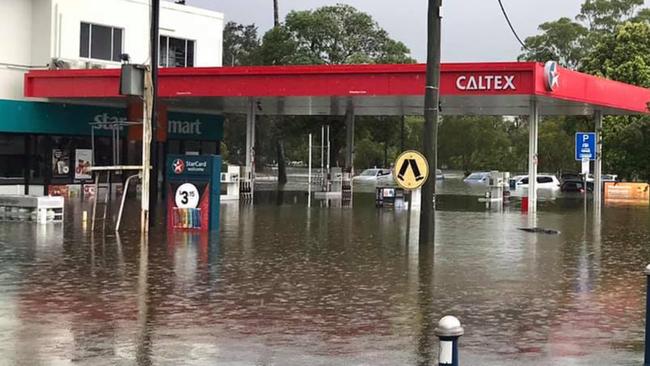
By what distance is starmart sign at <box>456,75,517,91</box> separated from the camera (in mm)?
27734

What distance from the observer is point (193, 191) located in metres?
20.5

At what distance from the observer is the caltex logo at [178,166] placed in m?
20.5

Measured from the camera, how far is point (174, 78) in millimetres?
31797

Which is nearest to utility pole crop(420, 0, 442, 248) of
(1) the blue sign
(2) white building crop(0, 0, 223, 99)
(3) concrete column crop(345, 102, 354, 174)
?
(1) the blue sign

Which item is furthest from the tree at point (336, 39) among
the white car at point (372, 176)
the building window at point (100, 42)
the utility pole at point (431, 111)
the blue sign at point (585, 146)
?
the utility pole at point (431, 111)

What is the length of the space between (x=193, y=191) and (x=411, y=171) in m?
5.77

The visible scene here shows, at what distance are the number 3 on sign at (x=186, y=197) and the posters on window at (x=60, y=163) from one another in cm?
1713

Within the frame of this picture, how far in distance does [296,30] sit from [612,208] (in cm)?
3177

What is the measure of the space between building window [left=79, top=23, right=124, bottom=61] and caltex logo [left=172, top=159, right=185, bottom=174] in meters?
17.7

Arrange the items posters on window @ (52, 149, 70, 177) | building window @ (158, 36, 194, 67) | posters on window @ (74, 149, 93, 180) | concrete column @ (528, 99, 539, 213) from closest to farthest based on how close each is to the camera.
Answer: concrete column @ (528, 99, 539, 213) < posters on window @ (52, 149, 70, 177) < posters on window @ (74, 149, 93, 180) < building window @ (158, 36, 194, 67)

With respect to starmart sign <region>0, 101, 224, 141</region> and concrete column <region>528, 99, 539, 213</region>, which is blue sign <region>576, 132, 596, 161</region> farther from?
starmart sign <region>0, 101, 224, 141</region>

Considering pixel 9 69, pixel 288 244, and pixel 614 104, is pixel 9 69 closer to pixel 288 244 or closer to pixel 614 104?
pixel 288 244

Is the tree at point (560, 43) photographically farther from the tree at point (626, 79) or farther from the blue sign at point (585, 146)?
the blue sign at point (585, 146)

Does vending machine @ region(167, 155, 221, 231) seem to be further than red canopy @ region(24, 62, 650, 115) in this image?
No
